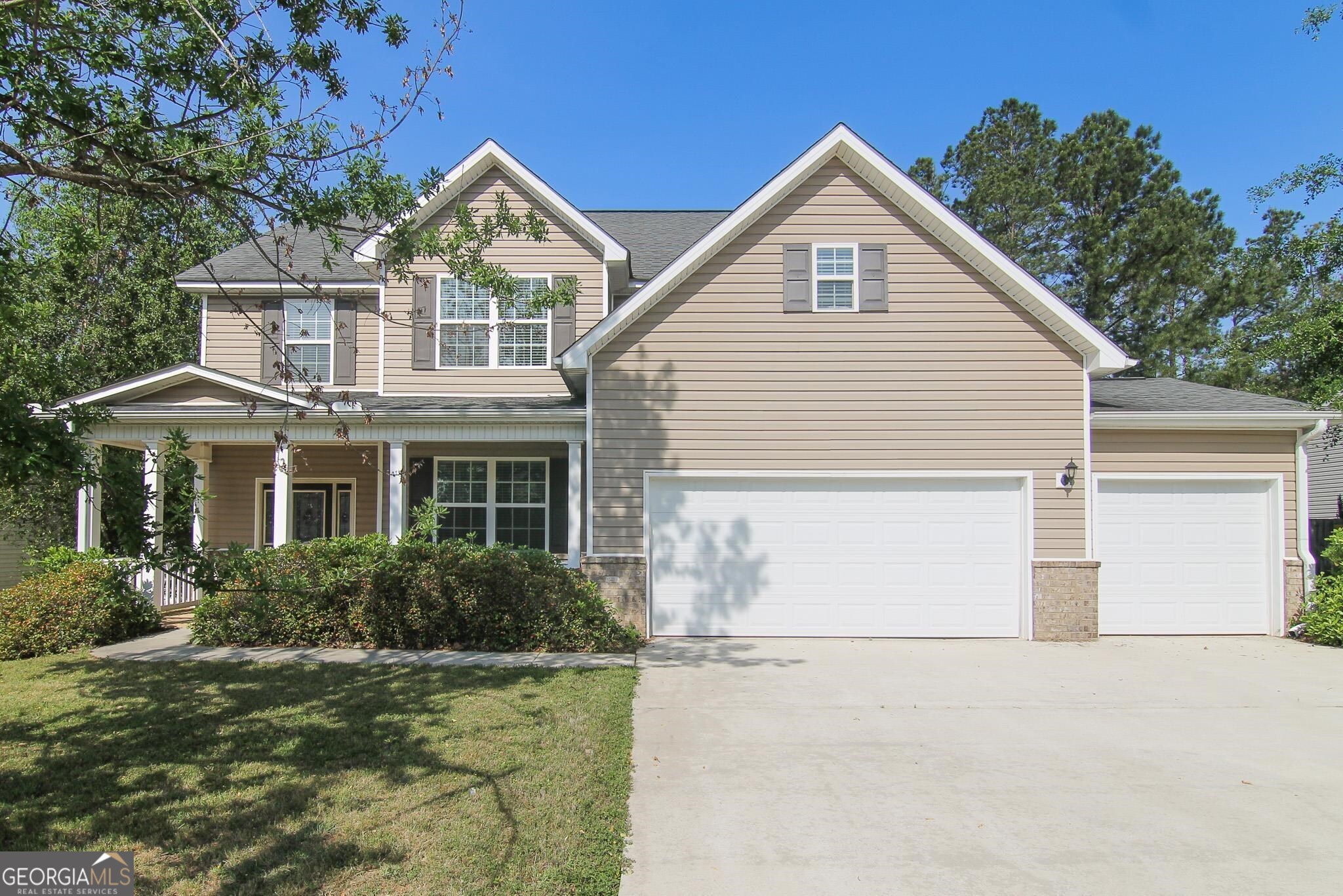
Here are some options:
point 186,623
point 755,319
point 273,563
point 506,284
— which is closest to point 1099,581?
point 755,319

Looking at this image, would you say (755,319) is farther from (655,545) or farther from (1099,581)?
(1099,581)

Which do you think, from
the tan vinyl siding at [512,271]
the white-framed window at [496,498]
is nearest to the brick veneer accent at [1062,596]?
the white-framed window at [496,498]

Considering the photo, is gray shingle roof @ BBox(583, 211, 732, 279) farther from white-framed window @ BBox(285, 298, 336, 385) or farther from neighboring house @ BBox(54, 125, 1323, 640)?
white-framed window @ BBox(285, 298, 336, 385)

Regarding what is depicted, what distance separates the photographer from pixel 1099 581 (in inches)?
441

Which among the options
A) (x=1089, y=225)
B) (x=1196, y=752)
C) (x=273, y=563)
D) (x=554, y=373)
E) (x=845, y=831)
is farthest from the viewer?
(x=1089, y=225)

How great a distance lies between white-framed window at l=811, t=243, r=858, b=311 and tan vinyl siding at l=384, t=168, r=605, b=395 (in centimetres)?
376

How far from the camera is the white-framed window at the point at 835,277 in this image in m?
11.1

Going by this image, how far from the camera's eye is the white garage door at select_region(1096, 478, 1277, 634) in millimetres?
11242

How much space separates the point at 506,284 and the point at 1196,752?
7.43m

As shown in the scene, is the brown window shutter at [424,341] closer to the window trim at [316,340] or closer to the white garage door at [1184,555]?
the window trim at [316,340]

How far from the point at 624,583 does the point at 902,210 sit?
260 inches

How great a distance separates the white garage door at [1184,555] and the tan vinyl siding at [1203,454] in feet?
0.66

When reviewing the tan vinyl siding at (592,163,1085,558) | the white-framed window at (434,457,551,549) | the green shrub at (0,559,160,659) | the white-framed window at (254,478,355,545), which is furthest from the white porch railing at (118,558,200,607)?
the tan vinyl siding at (592,163,1085,558)

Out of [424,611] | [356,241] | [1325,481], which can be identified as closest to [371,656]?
[424,611]
